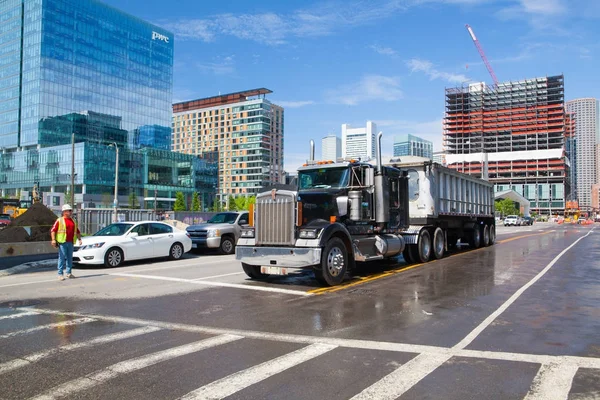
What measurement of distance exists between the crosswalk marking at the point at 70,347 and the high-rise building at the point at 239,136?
15280 cm

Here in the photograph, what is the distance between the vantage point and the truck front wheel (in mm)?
9961

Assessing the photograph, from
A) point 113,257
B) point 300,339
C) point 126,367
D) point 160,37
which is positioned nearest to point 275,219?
point 300,339

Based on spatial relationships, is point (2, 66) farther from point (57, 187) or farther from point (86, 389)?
point (86, 389)

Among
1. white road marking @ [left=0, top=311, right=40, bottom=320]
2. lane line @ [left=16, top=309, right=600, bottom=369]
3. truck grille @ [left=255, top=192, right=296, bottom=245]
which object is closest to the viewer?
lane line @ [left=16, top=309, right=600, bottom=369]

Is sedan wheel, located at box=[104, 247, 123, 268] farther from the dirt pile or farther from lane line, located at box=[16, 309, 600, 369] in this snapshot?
lane line, located at box=[16, 309, 600, 369]

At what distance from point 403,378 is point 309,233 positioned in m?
5.32

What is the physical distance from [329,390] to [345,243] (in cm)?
641

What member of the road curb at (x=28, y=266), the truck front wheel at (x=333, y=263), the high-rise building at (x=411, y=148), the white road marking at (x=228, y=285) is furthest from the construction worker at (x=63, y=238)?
the high-rise building at (x=411, y=148)

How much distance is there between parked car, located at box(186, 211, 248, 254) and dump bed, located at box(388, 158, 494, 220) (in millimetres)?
6773

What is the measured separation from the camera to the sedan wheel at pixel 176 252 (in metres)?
16.6

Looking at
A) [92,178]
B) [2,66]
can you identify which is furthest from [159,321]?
[2,66]

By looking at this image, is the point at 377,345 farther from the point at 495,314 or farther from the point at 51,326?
the point at 51,326

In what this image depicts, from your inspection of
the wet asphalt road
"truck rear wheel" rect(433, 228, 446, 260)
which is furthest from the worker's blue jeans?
"truck rear wheel" rect(433, 228, 446, 260)

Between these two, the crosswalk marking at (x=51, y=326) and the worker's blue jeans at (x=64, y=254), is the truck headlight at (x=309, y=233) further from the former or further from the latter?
the worker's blue jeans at (x=64, y=254)
